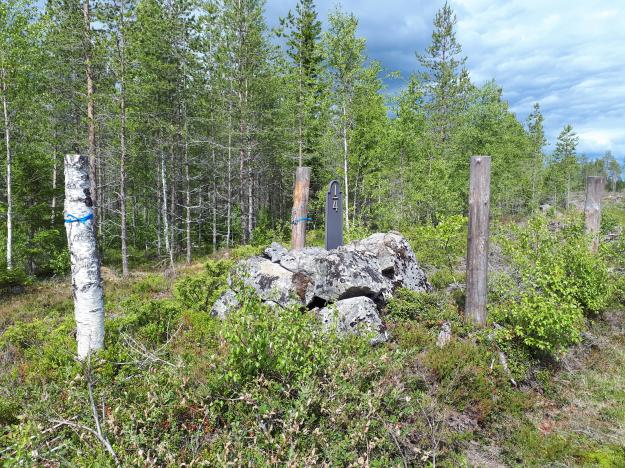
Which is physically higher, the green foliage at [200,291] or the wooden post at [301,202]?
the wooden post at [301,202]

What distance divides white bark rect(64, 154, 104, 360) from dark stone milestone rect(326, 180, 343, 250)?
17.9ft

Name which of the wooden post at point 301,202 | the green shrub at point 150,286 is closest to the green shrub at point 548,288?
the wooden post at point 301,202

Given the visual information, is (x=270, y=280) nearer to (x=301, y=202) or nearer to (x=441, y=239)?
(x=301, y=202)

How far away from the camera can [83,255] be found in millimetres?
4566

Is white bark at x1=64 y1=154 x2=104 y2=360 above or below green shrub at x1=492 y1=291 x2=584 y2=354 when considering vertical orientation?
above

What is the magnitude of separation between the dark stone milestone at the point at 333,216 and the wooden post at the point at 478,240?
132 inches

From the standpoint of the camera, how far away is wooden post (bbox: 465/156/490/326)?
679 cm

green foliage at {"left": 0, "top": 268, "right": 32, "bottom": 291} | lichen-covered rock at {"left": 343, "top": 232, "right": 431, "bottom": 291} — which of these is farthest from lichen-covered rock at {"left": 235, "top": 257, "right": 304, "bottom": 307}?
green foliage at {"left": 0, "top": 268, "right": 32, "bottom": 291}

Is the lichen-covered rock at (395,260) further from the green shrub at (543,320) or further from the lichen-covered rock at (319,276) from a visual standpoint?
the green shrub at (543,320)

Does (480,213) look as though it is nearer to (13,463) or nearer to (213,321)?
(213,321)

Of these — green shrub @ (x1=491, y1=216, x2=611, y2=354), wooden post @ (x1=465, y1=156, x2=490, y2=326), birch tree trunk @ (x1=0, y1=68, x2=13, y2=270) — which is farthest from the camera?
birch tree trunk @ (x1=0, y1=68, x2=13, y2=270)

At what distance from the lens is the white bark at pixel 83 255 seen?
4512mm

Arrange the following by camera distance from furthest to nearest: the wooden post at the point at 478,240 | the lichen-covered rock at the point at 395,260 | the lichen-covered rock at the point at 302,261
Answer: the lichen-covered rock at the point at 395,260, the lichen-covered rock at the point at 302,261, the wooden post at the point at 478,240

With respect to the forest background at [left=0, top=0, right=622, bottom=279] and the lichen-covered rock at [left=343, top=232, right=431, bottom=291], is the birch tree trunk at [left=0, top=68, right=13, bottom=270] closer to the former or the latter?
the forest background at [left=0, top=0, right=622, bottom=279]
